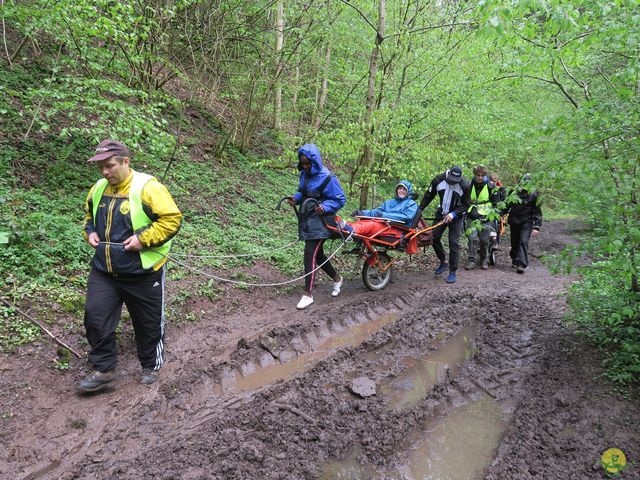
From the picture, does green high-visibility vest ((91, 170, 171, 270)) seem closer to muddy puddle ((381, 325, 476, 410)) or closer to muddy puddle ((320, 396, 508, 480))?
muddy puddle ((320, 396, 508, 480))

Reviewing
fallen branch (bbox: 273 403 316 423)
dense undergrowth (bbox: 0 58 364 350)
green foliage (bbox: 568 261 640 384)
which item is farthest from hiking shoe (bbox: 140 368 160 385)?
green foliage (bbox: 568 261 640 384)

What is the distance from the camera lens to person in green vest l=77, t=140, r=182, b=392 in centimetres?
330

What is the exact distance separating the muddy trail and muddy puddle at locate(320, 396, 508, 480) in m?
0.01

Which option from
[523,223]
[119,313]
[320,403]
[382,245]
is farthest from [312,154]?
[523,223]

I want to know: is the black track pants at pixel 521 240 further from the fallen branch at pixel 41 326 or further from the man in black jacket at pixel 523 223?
the fallen branch at pixel 41 326

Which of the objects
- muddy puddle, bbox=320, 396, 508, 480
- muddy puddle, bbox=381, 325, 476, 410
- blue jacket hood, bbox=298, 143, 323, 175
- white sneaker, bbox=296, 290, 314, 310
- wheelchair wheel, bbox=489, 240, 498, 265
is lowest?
muddy puddle, bbox=320, 396, 508, 480

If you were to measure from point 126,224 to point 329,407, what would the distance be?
2.41 metres

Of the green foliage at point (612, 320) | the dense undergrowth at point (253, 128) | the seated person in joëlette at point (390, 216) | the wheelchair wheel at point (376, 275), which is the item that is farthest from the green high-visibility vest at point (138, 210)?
the green foliage at point (612, 320)

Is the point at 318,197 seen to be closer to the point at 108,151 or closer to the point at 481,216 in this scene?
the point at 108,151

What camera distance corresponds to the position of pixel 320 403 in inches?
134

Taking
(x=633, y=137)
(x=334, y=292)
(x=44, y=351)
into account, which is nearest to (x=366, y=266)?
(x=334, y=292)

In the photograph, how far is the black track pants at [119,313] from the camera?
335cm

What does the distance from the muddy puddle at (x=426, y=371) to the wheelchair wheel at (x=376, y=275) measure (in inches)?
67.6

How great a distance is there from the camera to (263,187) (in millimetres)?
10266
